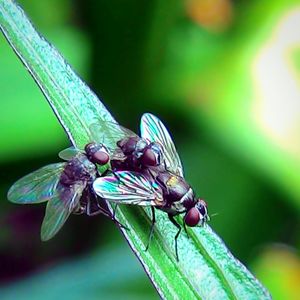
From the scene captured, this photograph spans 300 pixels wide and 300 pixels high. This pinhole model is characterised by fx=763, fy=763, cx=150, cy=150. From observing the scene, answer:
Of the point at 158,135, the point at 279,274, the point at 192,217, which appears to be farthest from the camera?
the point at 279,274

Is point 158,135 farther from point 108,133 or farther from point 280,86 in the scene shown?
point 280,86

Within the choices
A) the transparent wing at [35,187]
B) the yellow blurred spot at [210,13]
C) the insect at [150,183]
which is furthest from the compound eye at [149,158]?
the yellow blurred spot at [210,13]

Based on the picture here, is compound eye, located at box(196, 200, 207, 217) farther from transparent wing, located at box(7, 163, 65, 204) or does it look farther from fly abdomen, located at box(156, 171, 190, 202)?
transparent wing, located at box(7, 163, 65, 204)

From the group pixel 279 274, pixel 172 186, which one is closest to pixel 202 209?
pixel 172 186

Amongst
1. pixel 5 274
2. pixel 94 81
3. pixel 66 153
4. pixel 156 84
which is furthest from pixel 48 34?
pixel 66 153

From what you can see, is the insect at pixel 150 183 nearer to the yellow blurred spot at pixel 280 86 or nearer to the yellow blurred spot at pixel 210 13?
the yellow blurred spot at pixel 280 86

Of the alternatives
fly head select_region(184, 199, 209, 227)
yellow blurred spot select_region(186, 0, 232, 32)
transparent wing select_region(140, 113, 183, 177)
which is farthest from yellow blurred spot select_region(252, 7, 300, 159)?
fly head select_region(184, 199, 209, 227)
